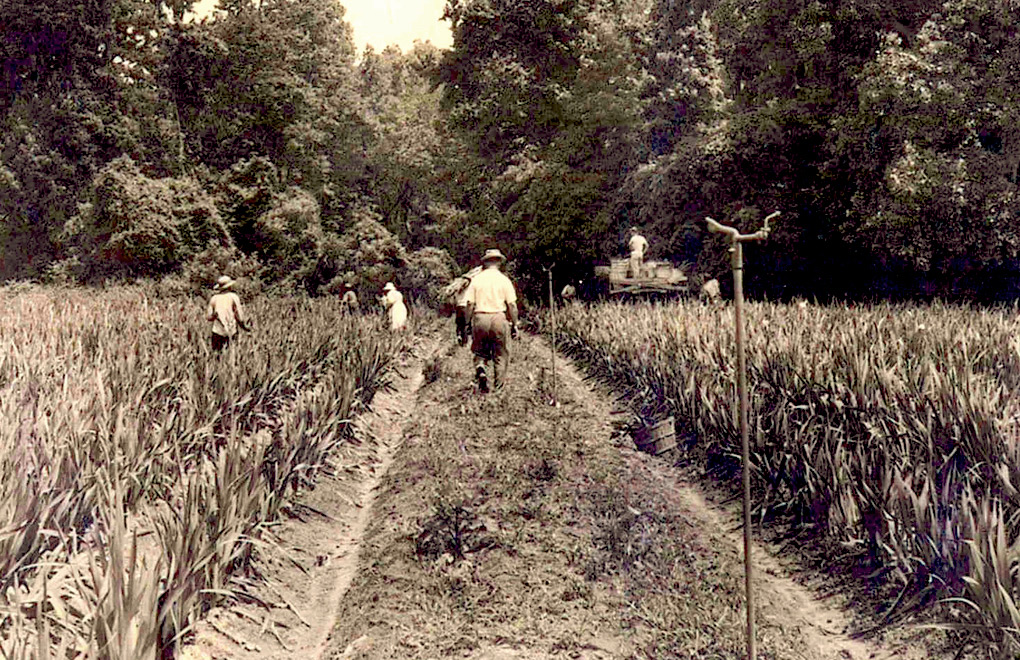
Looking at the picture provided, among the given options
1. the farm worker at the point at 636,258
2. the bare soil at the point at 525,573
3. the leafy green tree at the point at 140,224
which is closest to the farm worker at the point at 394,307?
the farm worker at the point at 636,258

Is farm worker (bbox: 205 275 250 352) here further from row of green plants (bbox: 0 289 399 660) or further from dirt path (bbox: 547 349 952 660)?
dirt path (bbox: 547 349 952 660)

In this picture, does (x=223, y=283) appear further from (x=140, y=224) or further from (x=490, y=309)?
(x=140, y=224)

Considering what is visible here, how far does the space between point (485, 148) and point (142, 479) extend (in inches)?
1039

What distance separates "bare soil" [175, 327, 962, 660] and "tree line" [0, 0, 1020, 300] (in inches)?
482

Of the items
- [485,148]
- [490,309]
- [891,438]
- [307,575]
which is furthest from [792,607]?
[485,148]

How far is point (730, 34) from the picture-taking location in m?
24.3

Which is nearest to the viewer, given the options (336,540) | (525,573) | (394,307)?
(525,573)

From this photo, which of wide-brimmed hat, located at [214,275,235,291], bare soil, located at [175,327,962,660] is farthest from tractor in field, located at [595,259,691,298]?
bare soil, located at [175,327,962,660]

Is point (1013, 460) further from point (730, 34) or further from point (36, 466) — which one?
point (730, 34)

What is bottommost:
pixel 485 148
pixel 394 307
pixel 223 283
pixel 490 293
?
pixel 394 307

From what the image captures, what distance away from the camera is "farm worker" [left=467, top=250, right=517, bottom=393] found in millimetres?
10477

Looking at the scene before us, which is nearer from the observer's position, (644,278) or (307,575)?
(307,575)

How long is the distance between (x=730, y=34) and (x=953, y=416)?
21244 mm

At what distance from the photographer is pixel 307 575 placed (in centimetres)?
562
